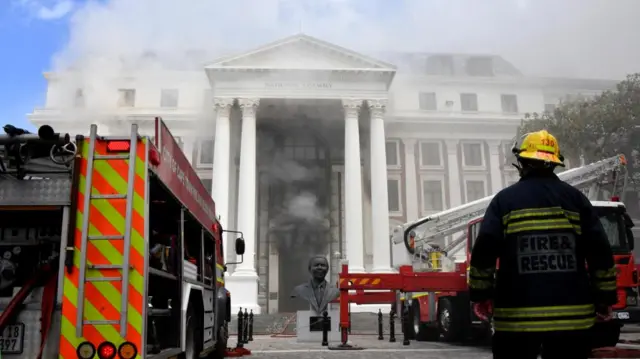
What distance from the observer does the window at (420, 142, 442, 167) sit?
3462cm

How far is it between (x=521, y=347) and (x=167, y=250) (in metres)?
3.28

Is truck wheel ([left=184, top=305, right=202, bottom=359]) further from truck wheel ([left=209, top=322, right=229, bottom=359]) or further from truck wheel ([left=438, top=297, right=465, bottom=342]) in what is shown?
truck wheel ([left=438, top=297, right=465, bottom=342])

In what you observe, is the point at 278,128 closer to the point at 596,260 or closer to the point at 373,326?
the point at 373,326

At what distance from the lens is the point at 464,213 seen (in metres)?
14.3

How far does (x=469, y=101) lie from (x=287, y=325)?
22.1 m

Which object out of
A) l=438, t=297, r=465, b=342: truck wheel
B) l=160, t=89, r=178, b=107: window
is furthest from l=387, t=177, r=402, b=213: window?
l=438, t=297, r=465, b=342: truck wheel

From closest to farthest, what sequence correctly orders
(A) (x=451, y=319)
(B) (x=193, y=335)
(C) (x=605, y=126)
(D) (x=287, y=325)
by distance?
(B) (x=193, y=335)
(A) (x=451, y=319)
(D) (x=287, y=325)
(C) (x=605, y=126)

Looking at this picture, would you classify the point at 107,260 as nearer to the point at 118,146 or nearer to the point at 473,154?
the point at 118,146

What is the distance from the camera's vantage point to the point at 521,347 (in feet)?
8.82

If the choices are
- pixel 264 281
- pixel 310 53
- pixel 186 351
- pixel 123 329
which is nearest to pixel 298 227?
pixel 264 281

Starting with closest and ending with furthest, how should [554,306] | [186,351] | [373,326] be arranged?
[554,306] → [186,351] → [373,326]

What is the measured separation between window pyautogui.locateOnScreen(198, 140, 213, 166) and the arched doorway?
3811 mm

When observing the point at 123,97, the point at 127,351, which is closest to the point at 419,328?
the point at 127,351

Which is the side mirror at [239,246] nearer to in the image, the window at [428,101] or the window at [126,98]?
the window at [126,98]
